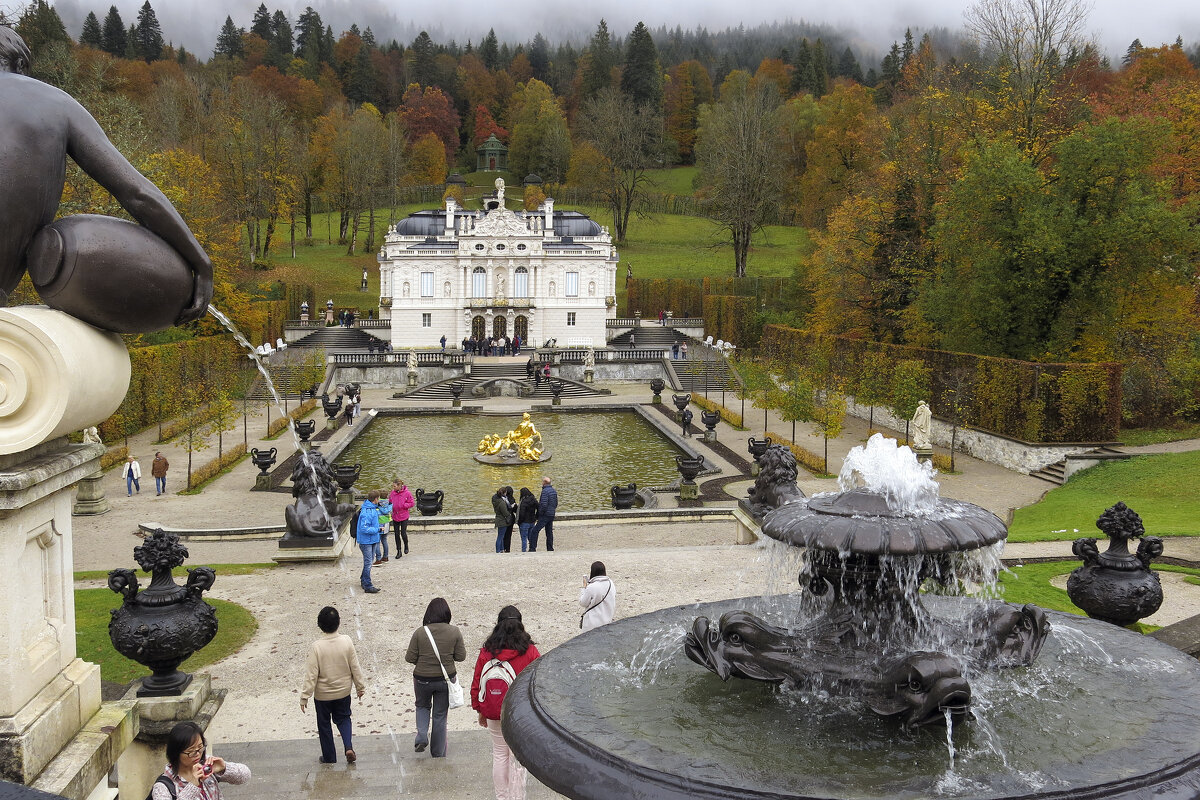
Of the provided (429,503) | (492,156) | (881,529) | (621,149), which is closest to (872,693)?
(881,529)

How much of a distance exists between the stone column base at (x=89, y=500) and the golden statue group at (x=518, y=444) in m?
11.8

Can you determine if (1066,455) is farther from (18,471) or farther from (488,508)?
(18,471)

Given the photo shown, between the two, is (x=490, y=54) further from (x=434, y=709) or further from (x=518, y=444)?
(x=434, y=709)

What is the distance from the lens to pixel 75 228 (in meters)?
5.69

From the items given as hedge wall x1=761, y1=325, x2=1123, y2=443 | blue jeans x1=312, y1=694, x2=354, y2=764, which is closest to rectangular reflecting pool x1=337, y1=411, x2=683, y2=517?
hedge wall x1=761, y1=325, x2=1123, y2=443

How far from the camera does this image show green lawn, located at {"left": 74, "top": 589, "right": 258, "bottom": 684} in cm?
1066

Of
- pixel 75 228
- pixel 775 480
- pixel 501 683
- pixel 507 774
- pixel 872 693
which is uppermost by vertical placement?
pixel 75 228

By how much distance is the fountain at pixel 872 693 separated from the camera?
5277mm

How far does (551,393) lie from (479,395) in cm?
361

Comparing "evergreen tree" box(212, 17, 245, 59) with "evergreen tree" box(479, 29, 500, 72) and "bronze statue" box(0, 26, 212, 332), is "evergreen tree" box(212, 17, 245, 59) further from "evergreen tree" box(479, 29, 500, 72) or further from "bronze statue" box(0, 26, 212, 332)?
"bronze statue" box(0, 26, 212, 332)

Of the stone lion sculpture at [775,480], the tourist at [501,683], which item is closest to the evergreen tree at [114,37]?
the stone lion sculpture at [775,480]

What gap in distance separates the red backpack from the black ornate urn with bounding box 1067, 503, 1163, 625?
6.42 metres

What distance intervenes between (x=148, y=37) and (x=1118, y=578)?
127811 millimetres

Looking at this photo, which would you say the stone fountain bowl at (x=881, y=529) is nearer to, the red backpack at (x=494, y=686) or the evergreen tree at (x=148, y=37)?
the red backpack at (x=494, y=686)
